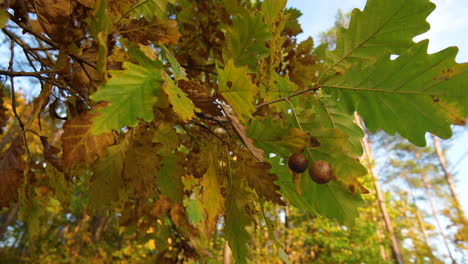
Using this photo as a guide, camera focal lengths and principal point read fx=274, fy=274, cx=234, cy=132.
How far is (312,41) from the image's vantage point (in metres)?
1.86

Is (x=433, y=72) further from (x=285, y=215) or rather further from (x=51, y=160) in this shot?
(x=285, y=215)

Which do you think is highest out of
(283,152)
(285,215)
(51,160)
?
(285,215)

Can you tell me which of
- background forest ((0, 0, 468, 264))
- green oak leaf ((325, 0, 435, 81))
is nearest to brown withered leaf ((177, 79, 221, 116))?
background forest ((0, 0, 468, 264))

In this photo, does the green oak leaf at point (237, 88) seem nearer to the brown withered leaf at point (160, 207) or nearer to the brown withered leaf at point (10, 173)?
the brown withered leaf at point (10, 173)

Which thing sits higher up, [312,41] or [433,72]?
[312,41]

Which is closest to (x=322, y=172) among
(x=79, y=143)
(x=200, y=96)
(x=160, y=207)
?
(x=200, y=96)

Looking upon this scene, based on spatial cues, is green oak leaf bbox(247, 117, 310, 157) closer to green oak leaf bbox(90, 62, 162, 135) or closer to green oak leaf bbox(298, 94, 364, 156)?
green oak leaf bbox(298, 94, 364, 156)

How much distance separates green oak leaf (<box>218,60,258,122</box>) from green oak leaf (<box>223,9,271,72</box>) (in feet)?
0.72

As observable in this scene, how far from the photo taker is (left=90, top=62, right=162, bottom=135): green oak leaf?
46 cm

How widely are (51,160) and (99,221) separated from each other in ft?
33.5

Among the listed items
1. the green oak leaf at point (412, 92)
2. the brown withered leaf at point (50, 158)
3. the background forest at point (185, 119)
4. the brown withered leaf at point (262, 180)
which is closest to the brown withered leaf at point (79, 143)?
the background forest at point (185, 119)

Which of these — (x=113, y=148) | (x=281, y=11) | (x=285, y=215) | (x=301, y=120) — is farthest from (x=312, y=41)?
(x=285, y=215)

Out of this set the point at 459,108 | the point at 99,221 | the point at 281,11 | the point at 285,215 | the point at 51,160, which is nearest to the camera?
the point at 459,108

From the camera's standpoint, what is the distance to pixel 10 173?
2.62 ft
